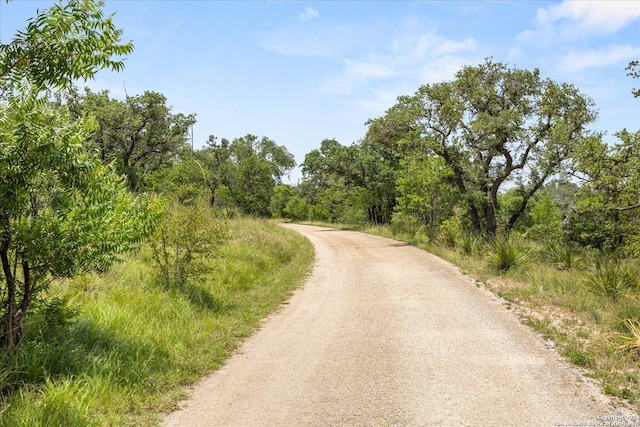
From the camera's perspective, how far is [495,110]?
24.1m

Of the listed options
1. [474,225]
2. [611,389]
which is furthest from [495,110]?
[611,389]

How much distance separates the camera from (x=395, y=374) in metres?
5.51

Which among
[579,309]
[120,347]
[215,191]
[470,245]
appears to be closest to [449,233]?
[470,245]

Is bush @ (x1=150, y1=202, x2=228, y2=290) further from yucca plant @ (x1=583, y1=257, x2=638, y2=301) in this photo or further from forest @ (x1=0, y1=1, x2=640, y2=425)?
yucca plant @ (x1=583, y1=257, x2=638, y2=301)

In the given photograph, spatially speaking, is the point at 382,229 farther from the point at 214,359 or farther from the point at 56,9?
the point at 56,9

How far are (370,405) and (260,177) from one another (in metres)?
39.5

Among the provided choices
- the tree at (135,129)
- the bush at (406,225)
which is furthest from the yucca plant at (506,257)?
the tree at (135,129)

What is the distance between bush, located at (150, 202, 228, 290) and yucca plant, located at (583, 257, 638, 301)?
9191 millimetres

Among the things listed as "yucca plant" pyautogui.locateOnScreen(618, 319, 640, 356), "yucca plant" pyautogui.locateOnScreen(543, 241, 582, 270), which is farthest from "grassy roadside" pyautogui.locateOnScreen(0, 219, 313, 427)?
"yucca plant" pyautogui.locateOnScreen(543, 241, 582, 270)

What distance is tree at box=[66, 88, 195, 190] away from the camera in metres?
27.4

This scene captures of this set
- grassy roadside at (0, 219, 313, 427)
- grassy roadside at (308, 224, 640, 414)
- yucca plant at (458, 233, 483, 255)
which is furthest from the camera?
yucca plant at (458, 233, 483, 255)

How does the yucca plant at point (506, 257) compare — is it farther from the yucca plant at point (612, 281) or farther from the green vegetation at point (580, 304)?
the yucca plant at point (612, 281)

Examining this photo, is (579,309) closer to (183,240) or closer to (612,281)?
(612,281)

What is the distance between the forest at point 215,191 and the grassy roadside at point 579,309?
0.04 m
